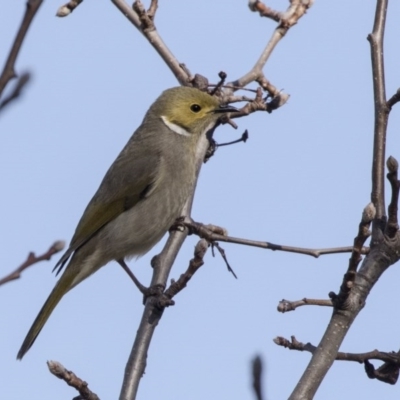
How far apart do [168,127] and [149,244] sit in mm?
1276

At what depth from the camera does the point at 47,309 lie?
6746 millimetres

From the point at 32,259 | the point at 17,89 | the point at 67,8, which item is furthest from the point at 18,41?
the point at 67,8

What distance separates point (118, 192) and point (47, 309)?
4.27 ft

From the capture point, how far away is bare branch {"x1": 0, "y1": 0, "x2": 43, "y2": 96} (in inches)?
85.2

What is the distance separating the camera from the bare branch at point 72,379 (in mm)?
4156

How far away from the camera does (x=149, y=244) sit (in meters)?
7.25

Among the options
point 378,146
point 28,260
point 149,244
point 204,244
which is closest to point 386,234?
point 378,146

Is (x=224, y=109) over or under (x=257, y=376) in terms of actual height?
over

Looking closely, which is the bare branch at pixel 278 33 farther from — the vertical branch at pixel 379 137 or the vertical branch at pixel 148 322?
the vertical branch at pixel 379 137

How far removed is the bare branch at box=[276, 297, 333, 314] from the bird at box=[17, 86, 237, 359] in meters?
2.76

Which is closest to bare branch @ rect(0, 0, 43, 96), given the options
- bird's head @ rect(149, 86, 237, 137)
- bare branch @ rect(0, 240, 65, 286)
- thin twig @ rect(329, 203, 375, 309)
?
bare branch @ rect(0, 240, 65, 286)

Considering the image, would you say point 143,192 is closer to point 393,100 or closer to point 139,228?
point 139,228

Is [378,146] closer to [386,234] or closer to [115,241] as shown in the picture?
[386,234]

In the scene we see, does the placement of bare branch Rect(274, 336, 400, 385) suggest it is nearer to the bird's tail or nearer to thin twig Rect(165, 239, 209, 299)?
thin twig Rect(165, 239, 209, 299)
